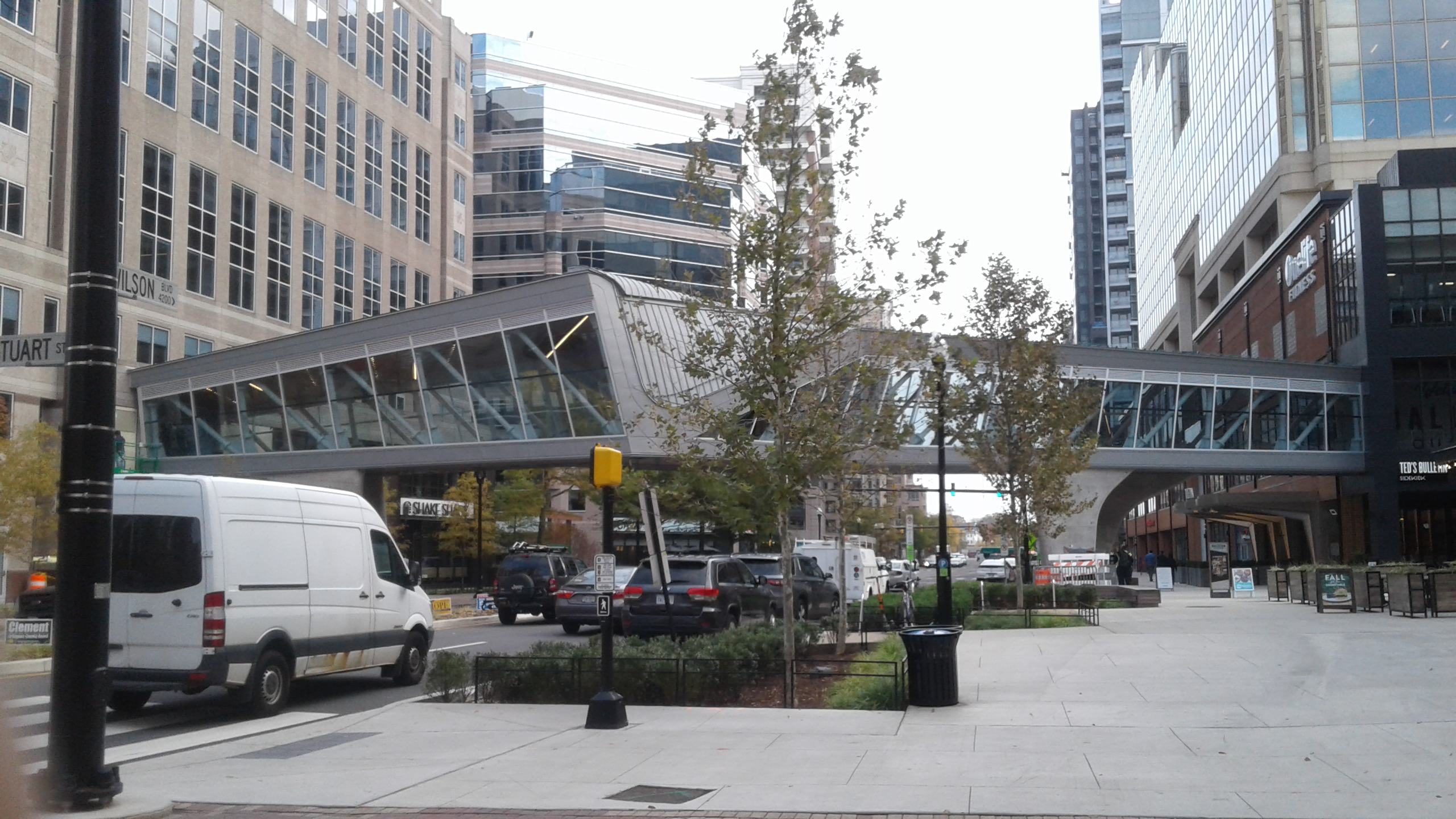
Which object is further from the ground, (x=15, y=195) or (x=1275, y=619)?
(x=15, y=195)

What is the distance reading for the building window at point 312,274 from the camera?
57125 mm

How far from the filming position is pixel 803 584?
27.3 meters

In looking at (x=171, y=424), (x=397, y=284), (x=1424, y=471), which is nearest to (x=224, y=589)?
(x=171, y=424)

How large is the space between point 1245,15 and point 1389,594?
4944cm

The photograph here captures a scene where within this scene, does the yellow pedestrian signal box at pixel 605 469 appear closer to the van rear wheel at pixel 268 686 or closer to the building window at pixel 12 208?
the van rear wheel at pixel 268 686

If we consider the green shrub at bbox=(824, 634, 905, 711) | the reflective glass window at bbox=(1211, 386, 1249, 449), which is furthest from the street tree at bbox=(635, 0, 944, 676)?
the reflective glass window at bbox=(1211, 386, 1249, 449)

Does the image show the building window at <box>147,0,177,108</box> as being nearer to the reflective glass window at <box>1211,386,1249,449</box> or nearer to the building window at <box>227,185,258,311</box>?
the building window at <box>227,185,258,311</box>

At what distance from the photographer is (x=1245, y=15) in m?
66.8

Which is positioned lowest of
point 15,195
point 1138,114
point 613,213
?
point 15,195

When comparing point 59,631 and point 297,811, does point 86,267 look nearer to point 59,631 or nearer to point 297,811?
point 59,631

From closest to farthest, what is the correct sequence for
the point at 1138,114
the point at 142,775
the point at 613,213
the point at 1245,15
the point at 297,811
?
the point at 297,811 < the point at 142,775 < the point at 1245,15 < the point at 613,213 < the point at 1138,114

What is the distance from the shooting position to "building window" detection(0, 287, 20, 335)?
4031cm

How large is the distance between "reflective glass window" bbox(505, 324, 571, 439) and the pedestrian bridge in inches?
2.1

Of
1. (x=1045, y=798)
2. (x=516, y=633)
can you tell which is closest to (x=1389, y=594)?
(x=516, y=633)
